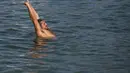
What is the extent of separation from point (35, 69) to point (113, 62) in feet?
9.39

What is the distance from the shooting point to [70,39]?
1817 cm

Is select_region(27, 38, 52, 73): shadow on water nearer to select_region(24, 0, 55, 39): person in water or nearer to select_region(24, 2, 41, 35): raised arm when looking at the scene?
select_region(24, 0, 55, 39): person in water

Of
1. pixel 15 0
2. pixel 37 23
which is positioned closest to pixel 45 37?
pixel 37 23

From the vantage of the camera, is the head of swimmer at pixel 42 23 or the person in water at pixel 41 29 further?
the person in water at pixel 41 29

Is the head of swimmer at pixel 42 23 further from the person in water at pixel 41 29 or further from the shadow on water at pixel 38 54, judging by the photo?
the shadow on water at pixel 38 54

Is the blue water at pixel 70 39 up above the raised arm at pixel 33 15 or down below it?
below

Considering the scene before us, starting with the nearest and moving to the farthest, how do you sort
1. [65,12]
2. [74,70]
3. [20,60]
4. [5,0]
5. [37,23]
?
[74,70], [20,60], [37,23], [65,12], [5,0]

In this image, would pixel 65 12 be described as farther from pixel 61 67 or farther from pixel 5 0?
pixel 61 67

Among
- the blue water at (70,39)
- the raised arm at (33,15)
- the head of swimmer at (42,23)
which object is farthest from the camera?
the head of swimmer at (42,23)

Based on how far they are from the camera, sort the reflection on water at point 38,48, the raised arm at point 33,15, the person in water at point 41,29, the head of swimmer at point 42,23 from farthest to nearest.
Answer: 1. the person in water at point 41,29
2. the head of swimmer at point 42,23
3. the raised arm at point 33,15
4. the reflection on water at point 38,48

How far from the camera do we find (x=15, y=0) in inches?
1018

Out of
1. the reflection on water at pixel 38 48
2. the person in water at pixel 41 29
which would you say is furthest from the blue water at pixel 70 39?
the person in water at pixel 41 29

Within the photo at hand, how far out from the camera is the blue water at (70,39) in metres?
15.3

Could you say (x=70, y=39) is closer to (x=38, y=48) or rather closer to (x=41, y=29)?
(x=41, y=29)
